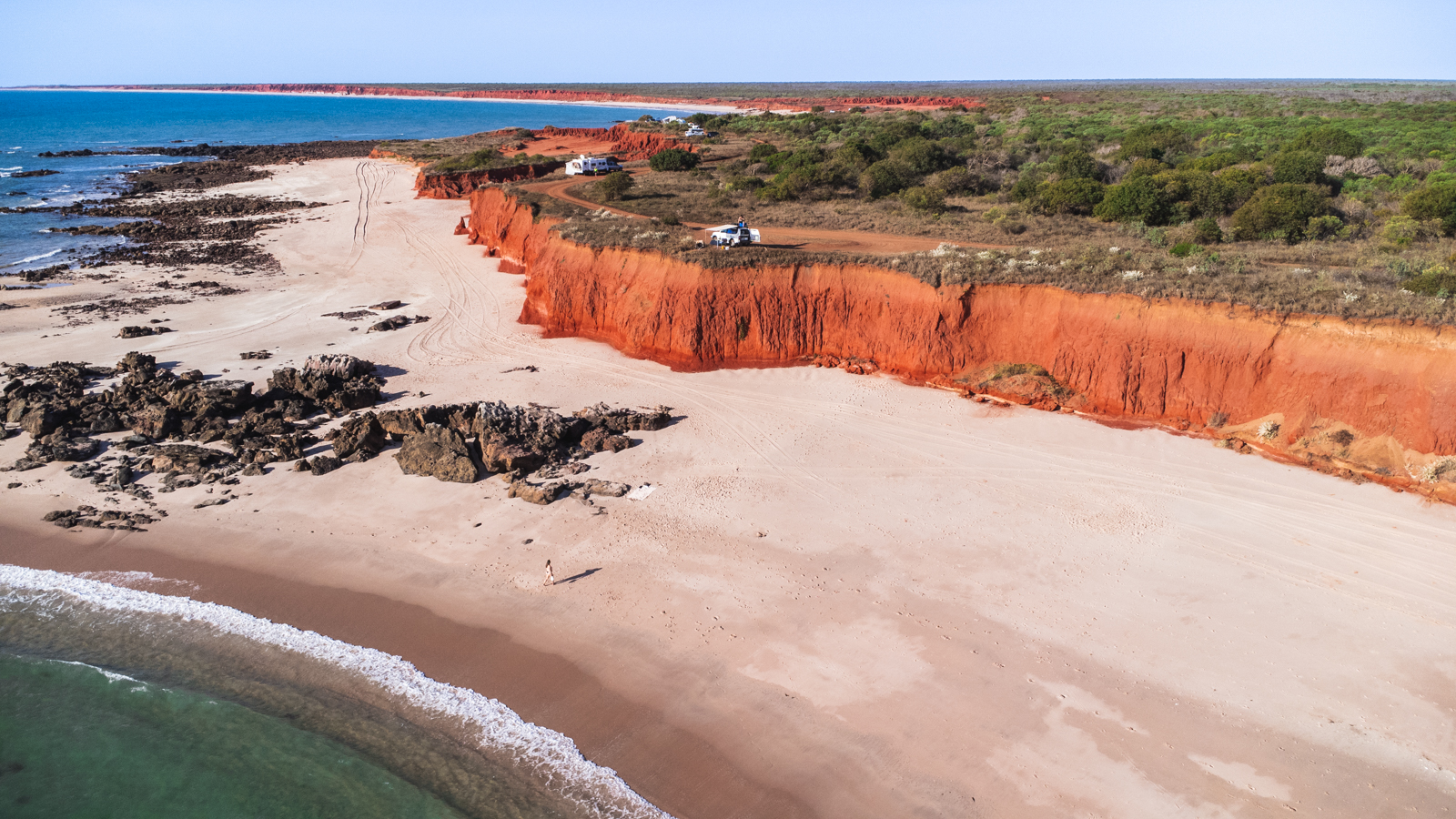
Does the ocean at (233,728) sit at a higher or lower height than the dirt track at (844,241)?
lower

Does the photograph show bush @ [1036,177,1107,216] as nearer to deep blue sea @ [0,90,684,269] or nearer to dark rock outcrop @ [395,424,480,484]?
dark rock outcrop @ [395,424,480,484]

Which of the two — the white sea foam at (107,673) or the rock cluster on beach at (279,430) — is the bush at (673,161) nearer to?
the rock cluster on beach at (279,430)

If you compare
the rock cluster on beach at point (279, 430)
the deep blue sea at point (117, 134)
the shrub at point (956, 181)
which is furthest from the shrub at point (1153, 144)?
the deep blue sea at point (117, 134)

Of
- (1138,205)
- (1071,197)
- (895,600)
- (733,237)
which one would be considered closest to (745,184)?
(733,237)

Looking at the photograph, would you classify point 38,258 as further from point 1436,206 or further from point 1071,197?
point 1436,206

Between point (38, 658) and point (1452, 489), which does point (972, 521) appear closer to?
point (1452, 489)

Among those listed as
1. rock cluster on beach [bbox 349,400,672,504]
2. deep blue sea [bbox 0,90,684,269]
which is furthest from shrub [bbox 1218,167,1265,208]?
deep blue sea [bbox 0,90,684,269]
